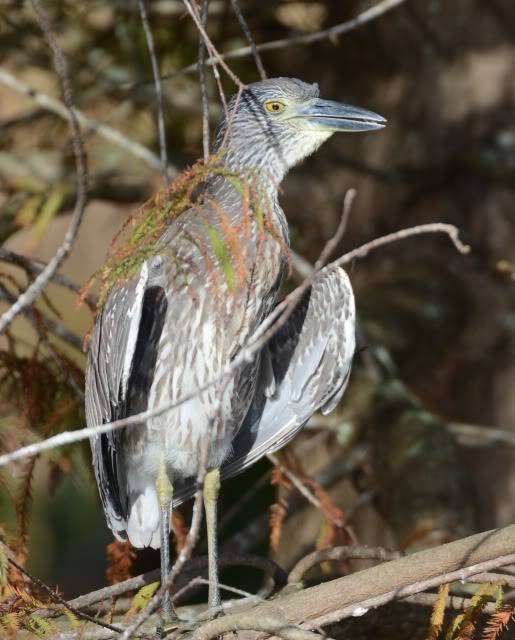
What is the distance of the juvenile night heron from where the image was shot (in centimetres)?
304

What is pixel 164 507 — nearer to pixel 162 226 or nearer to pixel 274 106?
pixel 162 226

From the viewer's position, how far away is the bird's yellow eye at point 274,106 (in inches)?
133

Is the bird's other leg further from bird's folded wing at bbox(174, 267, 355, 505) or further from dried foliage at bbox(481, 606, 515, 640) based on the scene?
dried foliage at bbox(481, 606, 515, 640)

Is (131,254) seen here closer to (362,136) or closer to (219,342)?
(219,342)

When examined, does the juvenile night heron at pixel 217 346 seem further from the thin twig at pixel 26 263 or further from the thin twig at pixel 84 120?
the thin twig at pixel 84 120

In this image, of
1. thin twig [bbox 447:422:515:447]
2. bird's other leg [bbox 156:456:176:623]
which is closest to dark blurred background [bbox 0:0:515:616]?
thin twig [bbox 447:422:515:447]

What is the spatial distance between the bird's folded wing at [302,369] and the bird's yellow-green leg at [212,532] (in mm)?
128

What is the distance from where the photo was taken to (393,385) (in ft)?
14.5

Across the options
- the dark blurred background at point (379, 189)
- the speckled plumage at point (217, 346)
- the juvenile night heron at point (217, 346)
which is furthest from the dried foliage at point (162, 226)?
the dark blurred background at point (379, 189)

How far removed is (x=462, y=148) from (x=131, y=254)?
3029 millimetres

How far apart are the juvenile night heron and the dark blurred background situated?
874 mm

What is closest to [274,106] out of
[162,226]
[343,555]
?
[162,226]

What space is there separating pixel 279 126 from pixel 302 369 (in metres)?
0.76

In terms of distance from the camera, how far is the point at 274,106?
3.41 m
